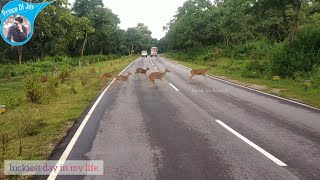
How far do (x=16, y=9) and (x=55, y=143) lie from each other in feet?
16.4

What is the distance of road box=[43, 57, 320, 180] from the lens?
18.7 feet

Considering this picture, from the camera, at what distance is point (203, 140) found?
7.58m

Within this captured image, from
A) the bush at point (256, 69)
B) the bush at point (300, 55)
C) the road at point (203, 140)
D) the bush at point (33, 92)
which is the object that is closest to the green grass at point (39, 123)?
the bush at point (33, 92)

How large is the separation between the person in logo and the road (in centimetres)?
339

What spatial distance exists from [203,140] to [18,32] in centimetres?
706

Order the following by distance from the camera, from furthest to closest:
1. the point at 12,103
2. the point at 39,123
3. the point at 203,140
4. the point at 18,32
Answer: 1. the point at 12,103
2. the point at 18,32
3. the point at 39,123
4. the point at 203,140

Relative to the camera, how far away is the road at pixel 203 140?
225 inches

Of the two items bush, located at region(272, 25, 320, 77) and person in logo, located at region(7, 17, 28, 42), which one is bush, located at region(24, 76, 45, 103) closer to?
person in logo, located at region(7, 17, 28, 42)

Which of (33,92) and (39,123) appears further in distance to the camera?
(33,92)

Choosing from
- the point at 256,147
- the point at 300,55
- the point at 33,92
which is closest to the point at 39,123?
the point at 33,92

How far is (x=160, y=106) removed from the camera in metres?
12.3

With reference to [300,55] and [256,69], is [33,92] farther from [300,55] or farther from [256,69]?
[256,69]

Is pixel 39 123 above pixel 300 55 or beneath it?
beneath

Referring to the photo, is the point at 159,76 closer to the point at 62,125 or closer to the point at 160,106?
the point at 160,106
